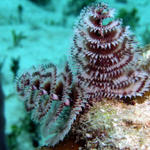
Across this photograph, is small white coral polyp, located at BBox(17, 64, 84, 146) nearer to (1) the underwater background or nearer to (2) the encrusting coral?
(2) the encrusting coral

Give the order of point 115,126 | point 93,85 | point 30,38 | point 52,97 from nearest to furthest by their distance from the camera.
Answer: point 115,126 → point 52,97 → point 93,85 → point 30,38

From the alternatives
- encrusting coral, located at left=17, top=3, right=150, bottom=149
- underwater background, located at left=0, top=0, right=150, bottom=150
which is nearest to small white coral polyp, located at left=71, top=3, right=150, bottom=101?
encrusting coral, located at left=17, top=3, right=150, bottom=149

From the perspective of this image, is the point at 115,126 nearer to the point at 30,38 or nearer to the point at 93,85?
the point at 93,85

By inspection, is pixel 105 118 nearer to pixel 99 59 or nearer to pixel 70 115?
pixel 70 115

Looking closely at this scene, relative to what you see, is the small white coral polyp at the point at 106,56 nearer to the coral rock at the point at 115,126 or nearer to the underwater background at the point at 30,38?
the coral rock at the point at 115,126

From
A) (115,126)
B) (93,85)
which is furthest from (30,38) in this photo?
(115,126)

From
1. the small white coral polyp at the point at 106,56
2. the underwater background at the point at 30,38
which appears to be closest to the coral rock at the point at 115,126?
the small white coral polyp at the point at 106,56
